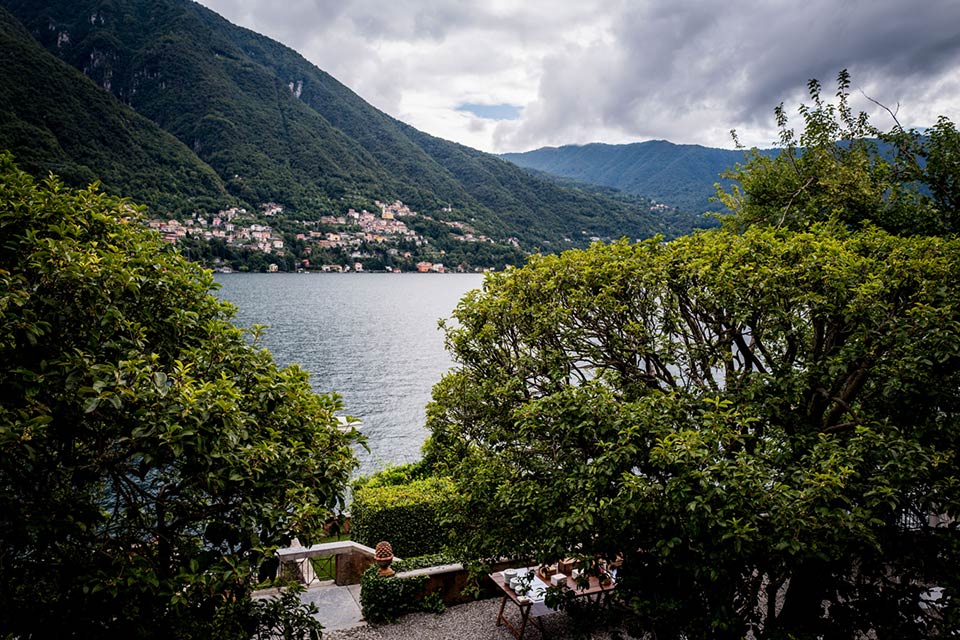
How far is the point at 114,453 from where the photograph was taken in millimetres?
3543

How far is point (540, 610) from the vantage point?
9.71 metres

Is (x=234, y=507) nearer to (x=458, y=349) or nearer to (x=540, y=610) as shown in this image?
(x=458, y=349)

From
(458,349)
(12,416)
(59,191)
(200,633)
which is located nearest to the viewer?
(12,416)

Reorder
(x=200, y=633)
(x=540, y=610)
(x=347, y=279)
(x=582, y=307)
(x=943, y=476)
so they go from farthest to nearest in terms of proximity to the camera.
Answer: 1. (x=347, y=279)
2. (x=540, y=610)
3. (x=582, y=307)
4. (x=943, y=476)
5. (x=200, y=633)

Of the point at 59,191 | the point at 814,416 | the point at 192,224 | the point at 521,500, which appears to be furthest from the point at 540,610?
the point at 192,224

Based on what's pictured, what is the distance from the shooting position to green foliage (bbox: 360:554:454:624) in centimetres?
975

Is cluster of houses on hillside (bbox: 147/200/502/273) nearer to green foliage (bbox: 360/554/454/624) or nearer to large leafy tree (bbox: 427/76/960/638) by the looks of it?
green foliage (bbox: 360/554/454/624)

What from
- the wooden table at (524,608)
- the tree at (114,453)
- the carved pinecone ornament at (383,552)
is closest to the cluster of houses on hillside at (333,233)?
the carved pinecone ornament at (383,552)

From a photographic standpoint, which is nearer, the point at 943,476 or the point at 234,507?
the point at 234,507

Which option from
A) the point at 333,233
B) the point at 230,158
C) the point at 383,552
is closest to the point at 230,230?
the point at 333,233

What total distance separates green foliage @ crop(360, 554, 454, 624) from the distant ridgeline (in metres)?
90.8

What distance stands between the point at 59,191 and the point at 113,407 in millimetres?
2301

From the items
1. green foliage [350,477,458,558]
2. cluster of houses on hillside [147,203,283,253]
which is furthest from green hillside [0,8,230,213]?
green foliage [350,477,458,558]

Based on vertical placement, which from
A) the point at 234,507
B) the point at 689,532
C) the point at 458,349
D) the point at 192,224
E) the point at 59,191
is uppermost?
the point at 192,224
